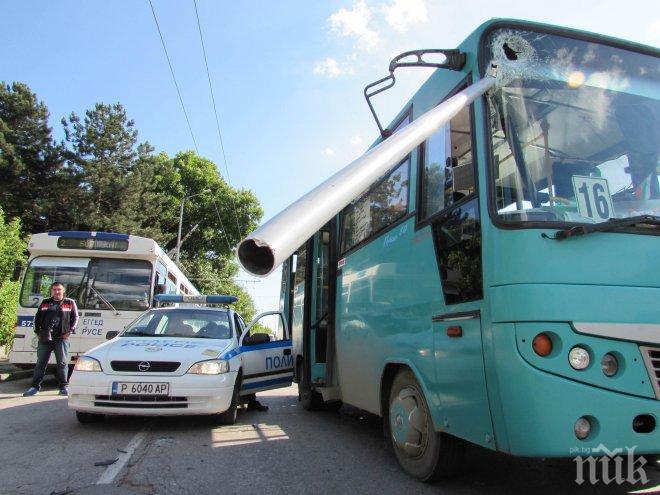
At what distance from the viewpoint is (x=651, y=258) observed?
10.6 feet

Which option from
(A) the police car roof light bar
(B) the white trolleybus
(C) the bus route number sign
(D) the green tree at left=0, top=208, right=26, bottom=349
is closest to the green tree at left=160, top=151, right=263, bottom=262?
(D) the green tree at left=0, top=208, right=26, bottom=349

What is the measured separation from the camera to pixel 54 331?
902 centimetres

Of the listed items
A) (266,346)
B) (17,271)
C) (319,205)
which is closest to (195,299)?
(266,346)

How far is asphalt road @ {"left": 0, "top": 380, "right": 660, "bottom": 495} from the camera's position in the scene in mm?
4082

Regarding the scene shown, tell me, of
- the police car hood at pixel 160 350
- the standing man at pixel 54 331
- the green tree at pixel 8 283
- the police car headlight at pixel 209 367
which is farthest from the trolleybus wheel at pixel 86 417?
the green tree at pixel 8 283

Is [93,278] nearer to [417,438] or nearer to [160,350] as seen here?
[160,350]

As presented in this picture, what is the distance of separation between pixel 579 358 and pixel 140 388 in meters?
4.69

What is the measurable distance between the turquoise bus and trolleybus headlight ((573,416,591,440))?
0.5 inches

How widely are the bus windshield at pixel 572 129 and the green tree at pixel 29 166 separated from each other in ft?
103

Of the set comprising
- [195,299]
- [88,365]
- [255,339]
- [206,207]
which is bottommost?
[88,365]

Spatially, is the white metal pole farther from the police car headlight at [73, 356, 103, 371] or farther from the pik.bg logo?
the police car headlight at [73, 356, 103, 371]

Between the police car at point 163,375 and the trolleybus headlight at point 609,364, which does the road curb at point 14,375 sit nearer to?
the police car at point 163,375

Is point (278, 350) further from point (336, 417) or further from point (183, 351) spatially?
point (183, 351)

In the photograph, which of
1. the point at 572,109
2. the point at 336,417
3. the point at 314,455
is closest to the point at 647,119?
the point at 572,109
